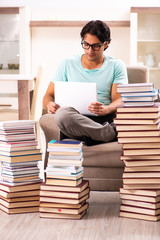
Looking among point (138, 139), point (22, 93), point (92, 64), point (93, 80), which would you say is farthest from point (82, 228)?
point (22, 93)

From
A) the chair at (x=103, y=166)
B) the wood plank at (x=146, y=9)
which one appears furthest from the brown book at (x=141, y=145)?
the wood plank at (x=146, y=9)

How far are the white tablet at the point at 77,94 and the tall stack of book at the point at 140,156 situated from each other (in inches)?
11.9

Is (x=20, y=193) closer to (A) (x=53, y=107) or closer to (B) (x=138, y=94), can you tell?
(A) (x=53, y=107)

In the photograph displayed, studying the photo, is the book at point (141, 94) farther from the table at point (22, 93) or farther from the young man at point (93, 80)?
the table at point (22, 93)

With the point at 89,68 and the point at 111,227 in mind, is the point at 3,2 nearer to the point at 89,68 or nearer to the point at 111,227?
the point at 89,68

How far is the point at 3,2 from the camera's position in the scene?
5539mm

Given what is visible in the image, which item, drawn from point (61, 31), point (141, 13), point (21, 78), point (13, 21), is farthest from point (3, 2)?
point (21, 78)

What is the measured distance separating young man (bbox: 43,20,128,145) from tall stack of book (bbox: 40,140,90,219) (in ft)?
0.85

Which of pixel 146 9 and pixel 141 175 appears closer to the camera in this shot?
pixel 141 175

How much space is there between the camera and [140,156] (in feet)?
7.13

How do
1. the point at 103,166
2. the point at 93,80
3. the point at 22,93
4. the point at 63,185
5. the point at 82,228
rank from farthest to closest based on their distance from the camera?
the point at 22,93, the point at 93,80, the point at 103,166, the point at 63,185, the point at 82,228

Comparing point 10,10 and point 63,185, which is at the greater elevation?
point 10,10

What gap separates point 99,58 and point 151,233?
4.03 feet

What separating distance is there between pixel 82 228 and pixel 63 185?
0.24 meters
